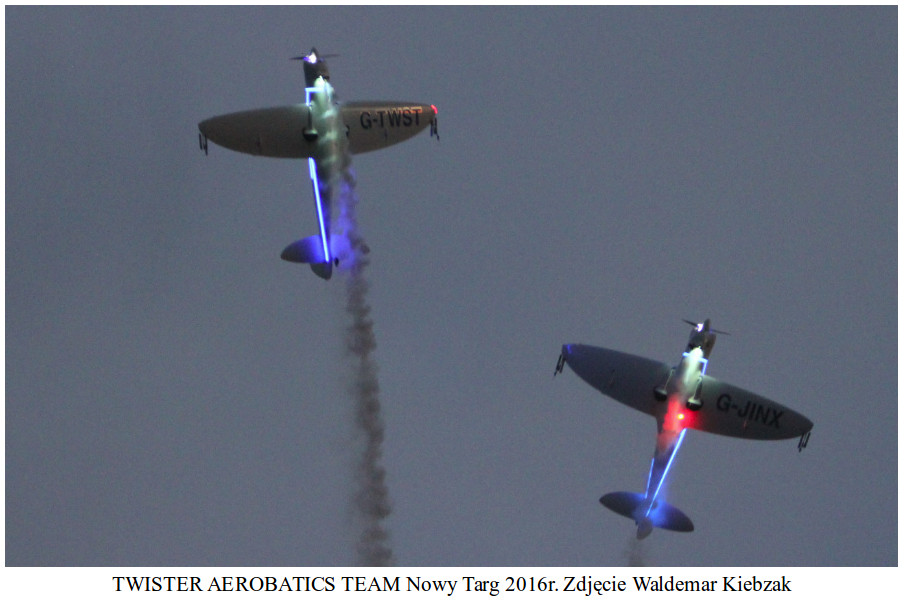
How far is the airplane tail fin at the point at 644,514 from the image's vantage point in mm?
79188

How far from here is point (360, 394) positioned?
83.4m

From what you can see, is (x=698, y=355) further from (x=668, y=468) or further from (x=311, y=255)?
(x=311, y=255)

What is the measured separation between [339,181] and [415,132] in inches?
149

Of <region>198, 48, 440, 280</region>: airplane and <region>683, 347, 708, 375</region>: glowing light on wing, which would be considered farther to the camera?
<region>683, 347, 708, 375</region>: glowing light on wing

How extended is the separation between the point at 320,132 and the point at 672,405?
60.1 feet

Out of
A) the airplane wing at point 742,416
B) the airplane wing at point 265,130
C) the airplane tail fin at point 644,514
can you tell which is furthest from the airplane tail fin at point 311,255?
the airplane wing at point 742,416

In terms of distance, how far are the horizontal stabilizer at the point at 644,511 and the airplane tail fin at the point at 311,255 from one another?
1516cm

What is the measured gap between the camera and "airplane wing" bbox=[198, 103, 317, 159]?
3009 inches

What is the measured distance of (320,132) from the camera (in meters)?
77.1

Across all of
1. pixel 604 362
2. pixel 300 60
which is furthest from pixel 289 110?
pixel 604 362

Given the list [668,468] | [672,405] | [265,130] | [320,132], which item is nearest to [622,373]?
[672,405]

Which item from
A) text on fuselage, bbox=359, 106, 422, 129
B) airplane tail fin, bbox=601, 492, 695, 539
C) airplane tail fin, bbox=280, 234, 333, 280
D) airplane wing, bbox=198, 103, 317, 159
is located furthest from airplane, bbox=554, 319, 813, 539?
airplane wing, bbox=198, 103, 317, 159

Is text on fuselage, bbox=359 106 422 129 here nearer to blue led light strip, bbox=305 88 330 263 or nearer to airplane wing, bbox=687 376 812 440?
blue led light strip, bbox=305 88 330 263

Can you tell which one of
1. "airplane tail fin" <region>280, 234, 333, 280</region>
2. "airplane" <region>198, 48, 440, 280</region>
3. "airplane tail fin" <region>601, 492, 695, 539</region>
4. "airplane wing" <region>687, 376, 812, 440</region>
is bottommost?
"airplane tail fin" <region>601, 492, 695, 539</region>
